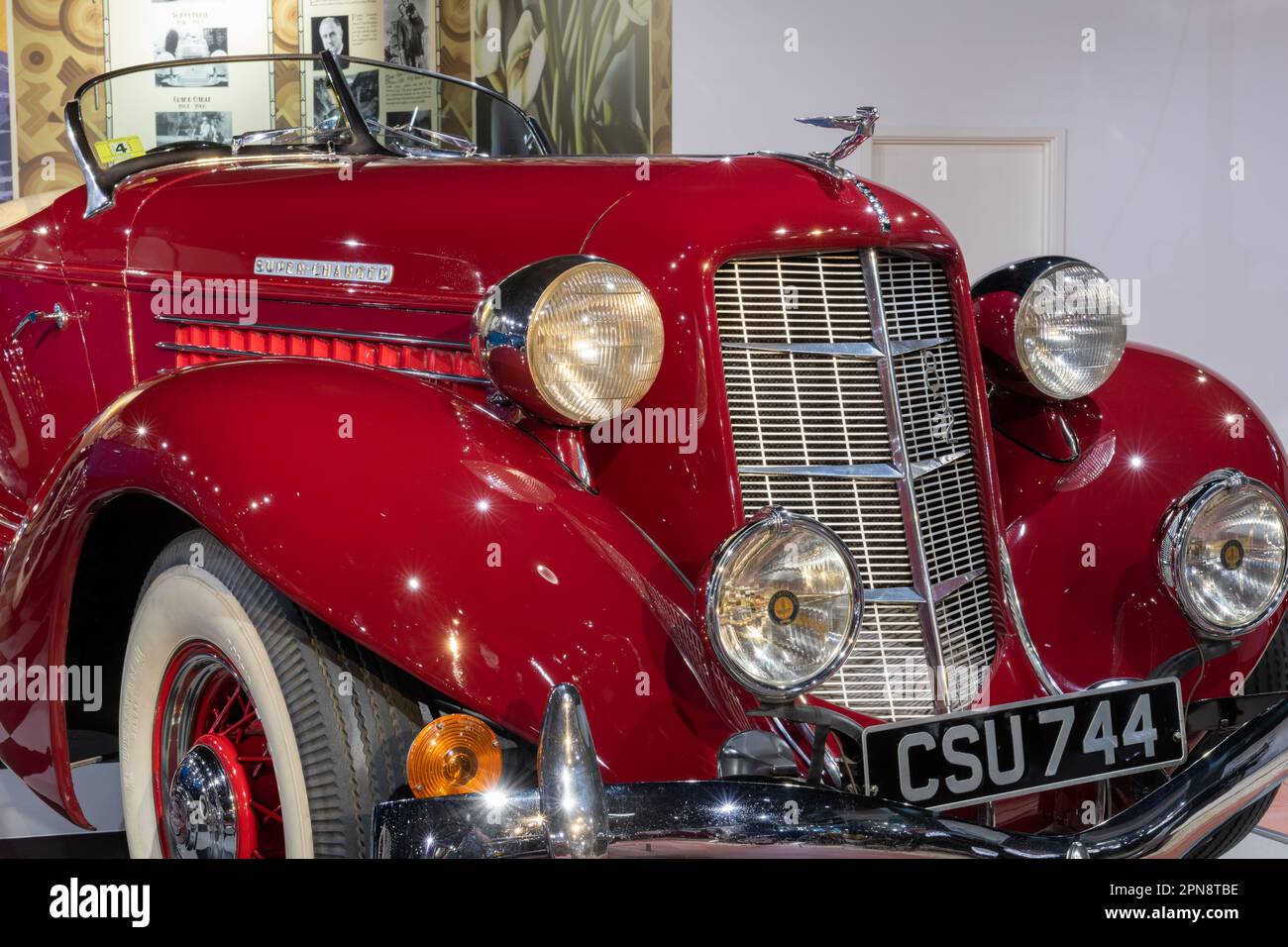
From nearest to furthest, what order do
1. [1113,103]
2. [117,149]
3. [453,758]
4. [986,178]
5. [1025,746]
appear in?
[453,758], [1025,746], [117,149], [1113,103], [986,178]

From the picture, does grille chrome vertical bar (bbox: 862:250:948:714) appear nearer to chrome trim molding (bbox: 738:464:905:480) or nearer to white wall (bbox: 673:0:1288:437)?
chrome trim molding (bbox: 738:464:905:480)

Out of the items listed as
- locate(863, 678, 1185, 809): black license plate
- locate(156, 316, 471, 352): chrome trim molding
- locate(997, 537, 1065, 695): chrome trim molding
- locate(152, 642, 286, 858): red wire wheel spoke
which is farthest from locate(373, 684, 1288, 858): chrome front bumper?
locate(156, 316, 471, 352): chrome trim molding

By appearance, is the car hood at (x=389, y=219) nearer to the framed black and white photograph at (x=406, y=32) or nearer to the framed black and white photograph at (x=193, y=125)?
the framed black and white photograph at (x=193, y=125)

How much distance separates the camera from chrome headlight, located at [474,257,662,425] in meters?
1.78

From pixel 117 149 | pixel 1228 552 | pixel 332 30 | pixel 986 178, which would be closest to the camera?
pixel 1228 552

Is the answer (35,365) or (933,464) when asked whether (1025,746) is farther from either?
(35,365)

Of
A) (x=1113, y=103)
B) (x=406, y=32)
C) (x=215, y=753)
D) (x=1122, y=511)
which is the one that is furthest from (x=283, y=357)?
(x=1113, y=103)

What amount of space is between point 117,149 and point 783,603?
2.41 metres

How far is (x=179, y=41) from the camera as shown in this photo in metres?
5.23

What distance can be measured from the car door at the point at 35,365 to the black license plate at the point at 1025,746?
2.08m

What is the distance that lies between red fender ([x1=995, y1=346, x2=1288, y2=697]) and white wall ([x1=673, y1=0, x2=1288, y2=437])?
8.72ft

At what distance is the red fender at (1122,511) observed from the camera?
226 cm

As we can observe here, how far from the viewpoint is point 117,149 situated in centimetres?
324

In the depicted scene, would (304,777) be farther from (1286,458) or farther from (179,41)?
(179,41)
